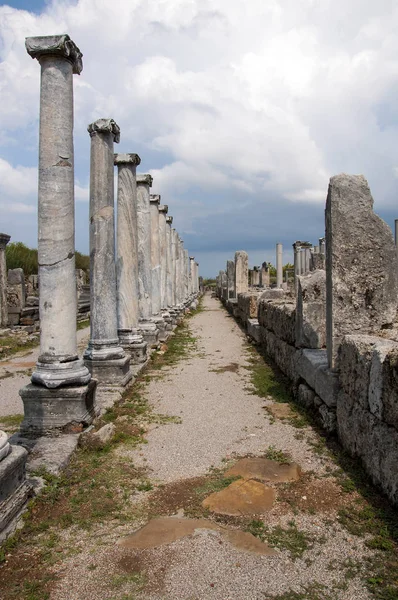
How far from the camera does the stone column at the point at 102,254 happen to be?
24.8 feet

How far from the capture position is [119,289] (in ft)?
31.2

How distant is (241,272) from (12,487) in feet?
65.2

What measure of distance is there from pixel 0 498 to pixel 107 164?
584cm

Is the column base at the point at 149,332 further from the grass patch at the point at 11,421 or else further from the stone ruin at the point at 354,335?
the grass patch at the point at 11,421

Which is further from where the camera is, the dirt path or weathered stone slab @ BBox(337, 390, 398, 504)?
weathered stone slab @ BBox(337, 390, 398, 504)

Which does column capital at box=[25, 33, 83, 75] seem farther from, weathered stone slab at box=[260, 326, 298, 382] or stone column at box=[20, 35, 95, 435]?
weathered stone slab at box=[260, 326, 298, 382]

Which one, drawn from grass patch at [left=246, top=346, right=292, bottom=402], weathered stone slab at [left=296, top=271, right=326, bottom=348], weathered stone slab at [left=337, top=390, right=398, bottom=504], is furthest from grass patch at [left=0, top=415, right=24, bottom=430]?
weathered stone slab at [left=296, top=271, right=326, bottom=348]

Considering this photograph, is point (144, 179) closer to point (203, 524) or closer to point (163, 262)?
point (163, 262)

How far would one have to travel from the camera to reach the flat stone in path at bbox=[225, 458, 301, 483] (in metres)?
4.09

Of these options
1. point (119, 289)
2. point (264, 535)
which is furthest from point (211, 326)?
point (264, 535)

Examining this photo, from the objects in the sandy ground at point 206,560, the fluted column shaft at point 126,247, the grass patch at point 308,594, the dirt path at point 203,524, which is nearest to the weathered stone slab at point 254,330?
the fluted column shaft at point 126,247

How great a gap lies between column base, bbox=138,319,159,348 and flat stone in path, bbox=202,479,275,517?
760 centimetres

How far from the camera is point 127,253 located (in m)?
9.42

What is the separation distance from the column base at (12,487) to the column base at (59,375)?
63.7 inches
